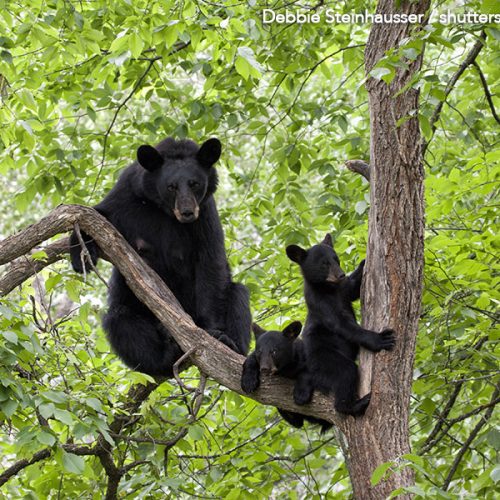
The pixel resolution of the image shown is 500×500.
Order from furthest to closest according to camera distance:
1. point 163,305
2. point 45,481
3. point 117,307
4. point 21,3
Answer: point 21,3 → point 117,307 → point 45,481 → point 163,305

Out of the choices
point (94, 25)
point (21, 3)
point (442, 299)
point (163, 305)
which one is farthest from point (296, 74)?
point (163, 305)

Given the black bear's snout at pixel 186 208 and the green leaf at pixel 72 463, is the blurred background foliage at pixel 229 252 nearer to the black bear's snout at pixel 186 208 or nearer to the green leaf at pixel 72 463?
the green leaf at pixel 72 463

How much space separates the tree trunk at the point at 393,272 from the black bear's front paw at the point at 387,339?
31 mm

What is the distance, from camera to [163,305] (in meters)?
6.04

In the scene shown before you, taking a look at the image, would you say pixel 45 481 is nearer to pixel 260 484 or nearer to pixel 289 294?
pixel 260 484

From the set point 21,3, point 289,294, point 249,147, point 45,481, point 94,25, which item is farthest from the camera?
point 249,147

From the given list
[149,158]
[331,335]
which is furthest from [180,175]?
[331,335]

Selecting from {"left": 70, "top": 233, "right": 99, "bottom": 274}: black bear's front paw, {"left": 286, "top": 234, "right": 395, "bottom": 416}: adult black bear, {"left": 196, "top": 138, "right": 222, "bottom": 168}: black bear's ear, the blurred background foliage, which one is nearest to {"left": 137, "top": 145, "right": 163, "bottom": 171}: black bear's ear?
{"left": 196, "top": 138, "right": 222, "bottom": 168}: black bear's ear

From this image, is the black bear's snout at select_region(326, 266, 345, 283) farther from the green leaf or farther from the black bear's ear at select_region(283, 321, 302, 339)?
the green leaf

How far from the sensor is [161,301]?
19.8 ft

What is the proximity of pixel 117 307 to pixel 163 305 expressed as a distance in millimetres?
1434

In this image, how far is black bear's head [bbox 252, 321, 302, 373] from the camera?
18.7ft

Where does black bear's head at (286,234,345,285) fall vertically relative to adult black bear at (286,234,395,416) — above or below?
above

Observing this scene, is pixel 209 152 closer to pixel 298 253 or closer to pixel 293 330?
pixel 298 253
